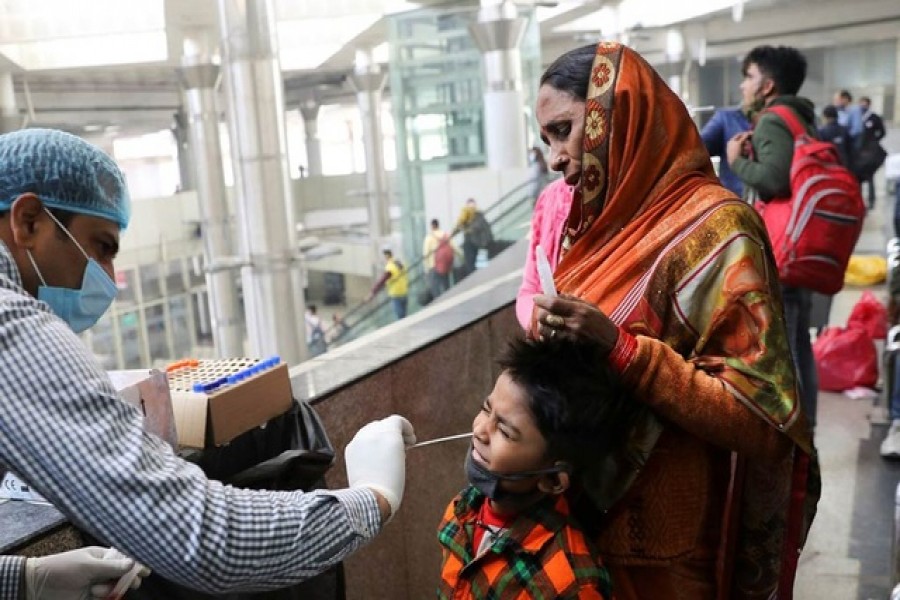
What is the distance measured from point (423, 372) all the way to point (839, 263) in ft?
5.81

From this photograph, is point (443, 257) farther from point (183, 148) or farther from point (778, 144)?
point (778, 144)

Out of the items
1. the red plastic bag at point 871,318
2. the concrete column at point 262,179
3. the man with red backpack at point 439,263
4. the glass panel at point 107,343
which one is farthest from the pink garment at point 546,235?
the glass panel at point 107,343

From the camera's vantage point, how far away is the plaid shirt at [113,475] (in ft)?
2.95

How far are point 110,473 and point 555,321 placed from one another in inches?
32.2

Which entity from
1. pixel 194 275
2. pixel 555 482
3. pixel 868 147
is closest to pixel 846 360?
pixel 555 482

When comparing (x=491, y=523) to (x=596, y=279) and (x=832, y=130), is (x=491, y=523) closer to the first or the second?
(x=596, y=279)

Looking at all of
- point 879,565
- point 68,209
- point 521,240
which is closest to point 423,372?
point 68,209

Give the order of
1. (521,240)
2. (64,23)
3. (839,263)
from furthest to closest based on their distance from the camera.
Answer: (64,23) < (521,240) < (839,263)

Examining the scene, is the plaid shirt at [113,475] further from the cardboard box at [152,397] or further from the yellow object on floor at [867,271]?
the yellow object on floor at [867,271]

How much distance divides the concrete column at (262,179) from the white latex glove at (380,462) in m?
10.9

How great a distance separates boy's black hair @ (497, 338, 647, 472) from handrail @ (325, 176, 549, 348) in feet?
30.5

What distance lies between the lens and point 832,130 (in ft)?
33.0

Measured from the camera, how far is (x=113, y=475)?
2.95 feet

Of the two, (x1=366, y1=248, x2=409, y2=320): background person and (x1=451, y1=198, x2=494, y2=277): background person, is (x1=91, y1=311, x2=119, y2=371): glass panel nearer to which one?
(x1=366, y1=248, x2=409, y2=320): background person
